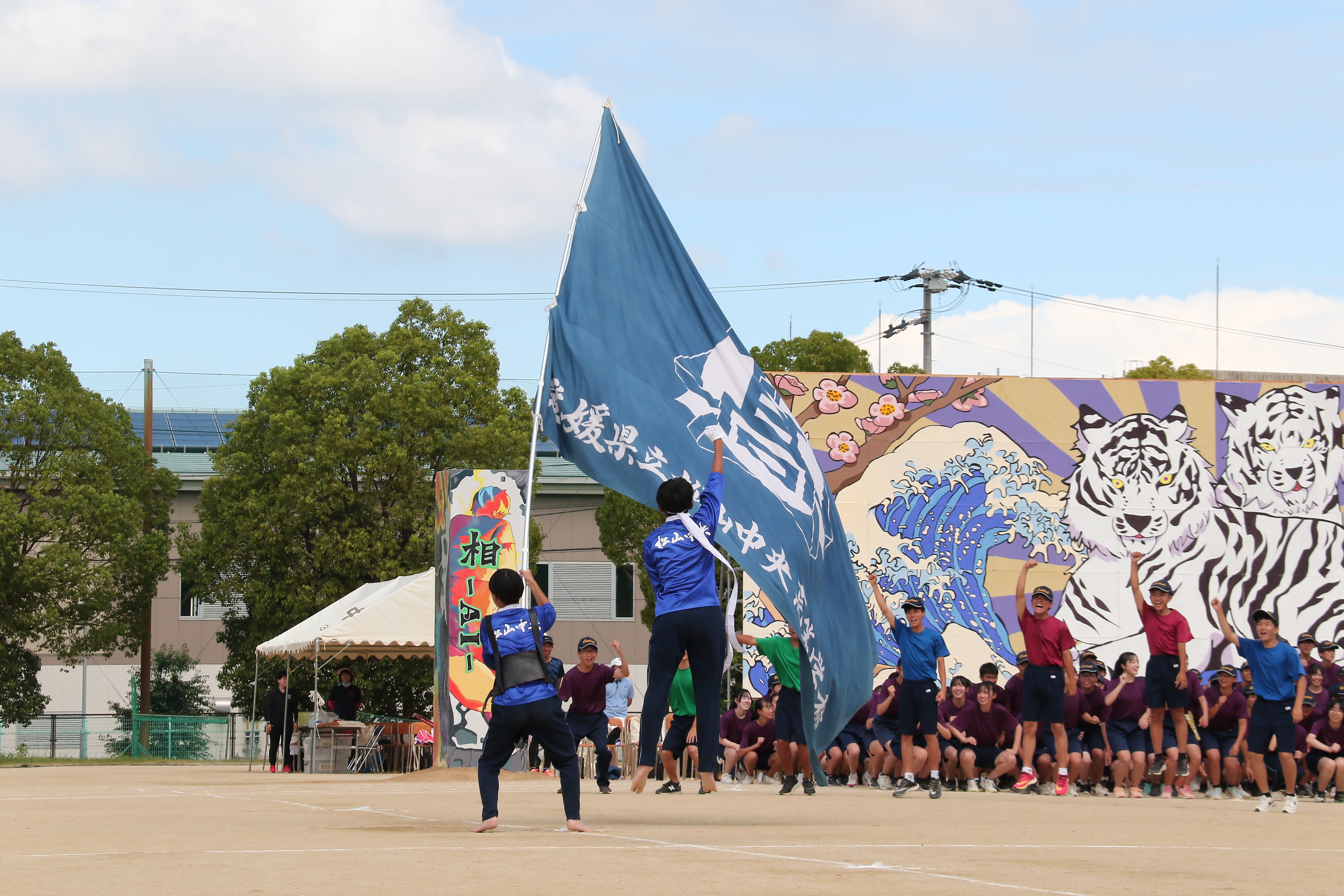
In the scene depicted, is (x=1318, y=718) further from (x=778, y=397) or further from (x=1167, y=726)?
(x=778, y=397)

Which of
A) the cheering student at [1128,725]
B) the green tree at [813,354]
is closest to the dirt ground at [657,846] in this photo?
the cheering student at [1128,725]

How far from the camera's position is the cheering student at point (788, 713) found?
1279 cm

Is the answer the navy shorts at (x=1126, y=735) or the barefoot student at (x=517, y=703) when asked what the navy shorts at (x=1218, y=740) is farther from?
the barefoot student at (x=517, y=703)

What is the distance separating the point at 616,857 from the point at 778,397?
4.18 metres

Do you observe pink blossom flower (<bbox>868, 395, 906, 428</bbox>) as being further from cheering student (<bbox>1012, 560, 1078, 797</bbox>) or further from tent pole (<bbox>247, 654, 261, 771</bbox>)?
tent pole (<bbox>247, 654, 261, 771</bbox>)

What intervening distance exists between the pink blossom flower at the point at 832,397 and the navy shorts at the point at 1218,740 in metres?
7.98

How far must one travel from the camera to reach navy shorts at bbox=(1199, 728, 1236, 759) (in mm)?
15273

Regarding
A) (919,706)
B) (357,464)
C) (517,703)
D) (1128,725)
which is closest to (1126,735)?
(1128,725)

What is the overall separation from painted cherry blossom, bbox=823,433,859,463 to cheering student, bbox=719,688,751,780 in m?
4.13

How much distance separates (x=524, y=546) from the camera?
27.8 ft

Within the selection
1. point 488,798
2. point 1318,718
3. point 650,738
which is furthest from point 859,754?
point 488,798

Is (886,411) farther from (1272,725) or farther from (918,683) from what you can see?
(1272,725)

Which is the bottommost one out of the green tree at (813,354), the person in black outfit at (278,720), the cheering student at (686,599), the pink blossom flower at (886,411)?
the person in black outfit at (278,720)

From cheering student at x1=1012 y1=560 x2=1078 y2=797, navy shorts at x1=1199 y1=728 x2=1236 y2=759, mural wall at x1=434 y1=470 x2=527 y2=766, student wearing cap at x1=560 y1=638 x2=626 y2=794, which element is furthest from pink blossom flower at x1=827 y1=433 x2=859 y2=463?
student wearing cap at x1=560 y1=638 x2=626 y2=794
